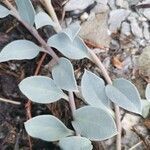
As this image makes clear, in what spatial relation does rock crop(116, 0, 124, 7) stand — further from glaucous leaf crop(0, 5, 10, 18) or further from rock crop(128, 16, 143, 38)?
glaucous leaf crop(0, 5, 10, 18)

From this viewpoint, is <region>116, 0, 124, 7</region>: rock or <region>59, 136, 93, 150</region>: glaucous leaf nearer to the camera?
<region>59, 136, 93, 150</region>: glaucous leaf

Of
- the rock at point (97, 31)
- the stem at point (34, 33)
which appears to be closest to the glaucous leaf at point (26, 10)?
the stem at point (34, 33)

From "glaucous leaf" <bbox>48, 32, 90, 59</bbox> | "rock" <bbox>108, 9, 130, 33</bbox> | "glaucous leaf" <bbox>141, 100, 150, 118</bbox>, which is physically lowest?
"glaucous leaf" <bbox>141, 100, 150, 118</bbox>

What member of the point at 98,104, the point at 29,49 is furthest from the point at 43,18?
the point at 98,104

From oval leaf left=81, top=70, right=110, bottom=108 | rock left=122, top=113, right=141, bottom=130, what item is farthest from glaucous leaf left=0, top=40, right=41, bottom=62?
rock left=122, top=113, right=141, bottom=130

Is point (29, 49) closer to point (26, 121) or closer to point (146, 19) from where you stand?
point (26, 121)

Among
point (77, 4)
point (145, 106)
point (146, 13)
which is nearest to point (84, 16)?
point (77, 4)

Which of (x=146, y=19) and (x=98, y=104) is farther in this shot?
(x=146, y=19)

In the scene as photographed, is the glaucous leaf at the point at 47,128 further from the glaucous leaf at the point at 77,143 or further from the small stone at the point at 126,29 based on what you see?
the small stone at the point at 126,29
